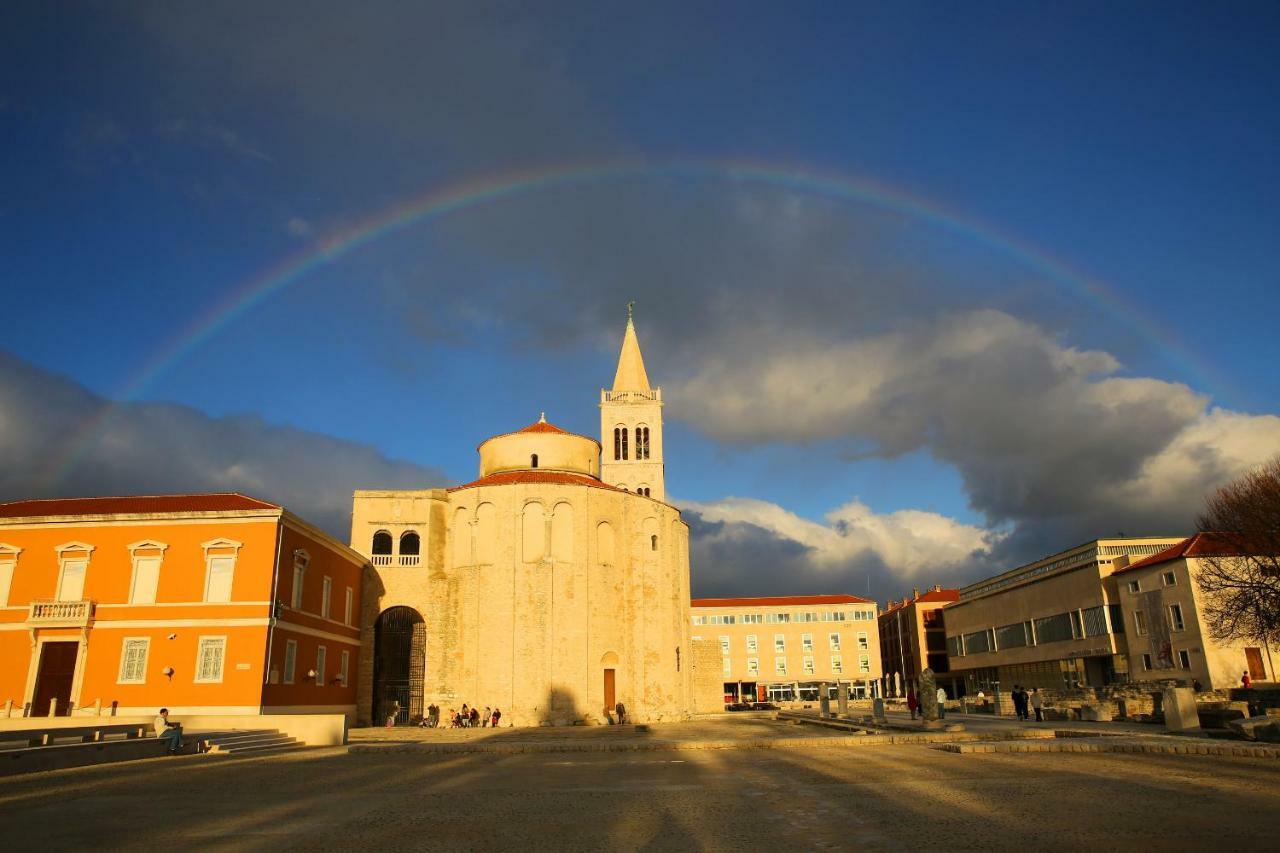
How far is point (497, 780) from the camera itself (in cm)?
1666

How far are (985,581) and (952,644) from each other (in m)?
9.41

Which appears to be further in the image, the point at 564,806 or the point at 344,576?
the point at 344,576

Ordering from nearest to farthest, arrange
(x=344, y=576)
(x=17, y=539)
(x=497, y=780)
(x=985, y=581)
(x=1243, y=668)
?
(x=497, y=780), (x=17, y=539), (x=344, y=576), (x=1243, y=668), (x=985, y=581)

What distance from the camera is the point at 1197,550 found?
157 ft

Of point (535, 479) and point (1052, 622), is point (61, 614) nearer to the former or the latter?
point (535, 479)

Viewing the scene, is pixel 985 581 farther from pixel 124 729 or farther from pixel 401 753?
pixel 124 729

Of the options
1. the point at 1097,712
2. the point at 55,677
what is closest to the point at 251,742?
the point at 55,677

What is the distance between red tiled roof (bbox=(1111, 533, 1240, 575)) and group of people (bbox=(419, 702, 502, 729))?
36967 millimetres

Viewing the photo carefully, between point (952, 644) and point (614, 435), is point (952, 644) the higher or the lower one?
the lower one

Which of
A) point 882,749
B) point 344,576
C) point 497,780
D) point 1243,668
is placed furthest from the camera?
point 1243,668

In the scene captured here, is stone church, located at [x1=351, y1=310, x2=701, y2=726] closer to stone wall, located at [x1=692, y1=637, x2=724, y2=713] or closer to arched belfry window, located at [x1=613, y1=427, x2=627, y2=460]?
stone wall, located at [x1=692, y1=637, x2=724, y2=713]

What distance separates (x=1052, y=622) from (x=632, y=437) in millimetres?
37532

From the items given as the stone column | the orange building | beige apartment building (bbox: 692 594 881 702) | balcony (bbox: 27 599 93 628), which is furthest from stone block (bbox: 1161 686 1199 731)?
beige apartment building (bbox: 692 594 881 702)

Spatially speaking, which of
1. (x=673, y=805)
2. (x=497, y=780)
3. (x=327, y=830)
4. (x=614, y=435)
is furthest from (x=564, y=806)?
(x=614, y=435)
